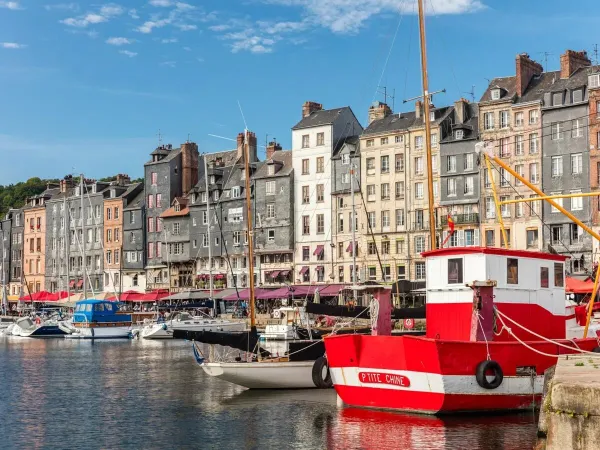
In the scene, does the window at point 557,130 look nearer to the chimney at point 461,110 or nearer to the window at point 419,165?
the chimney at point 461,110

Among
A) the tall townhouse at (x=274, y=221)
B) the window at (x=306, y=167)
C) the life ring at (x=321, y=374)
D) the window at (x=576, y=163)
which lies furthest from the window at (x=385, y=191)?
the life ring at (x=321, y=374)

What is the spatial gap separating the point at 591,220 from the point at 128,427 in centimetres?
4931

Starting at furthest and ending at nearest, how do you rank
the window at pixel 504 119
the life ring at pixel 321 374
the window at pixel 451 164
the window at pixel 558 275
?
1. the window at pixel 451 164
2. the window at pixel 504 119
3. the life ring at pixel 321 374
4. the window at pixel 558 275

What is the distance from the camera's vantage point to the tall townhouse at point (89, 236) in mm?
111000

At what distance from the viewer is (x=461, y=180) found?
252ft

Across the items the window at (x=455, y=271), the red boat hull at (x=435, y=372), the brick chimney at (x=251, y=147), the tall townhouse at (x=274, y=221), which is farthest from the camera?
the brick chimney at (x=251, y=147)

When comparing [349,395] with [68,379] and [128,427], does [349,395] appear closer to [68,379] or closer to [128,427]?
[128,427]

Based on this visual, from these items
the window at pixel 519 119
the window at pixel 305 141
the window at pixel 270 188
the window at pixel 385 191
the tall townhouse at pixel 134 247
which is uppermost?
the window at pixel 305 141

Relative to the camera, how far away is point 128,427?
26.3 metres

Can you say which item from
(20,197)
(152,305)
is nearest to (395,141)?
(152,305)

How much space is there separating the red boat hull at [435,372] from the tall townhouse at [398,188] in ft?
176

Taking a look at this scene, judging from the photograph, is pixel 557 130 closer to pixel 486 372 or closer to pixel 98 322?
pixel 98 322

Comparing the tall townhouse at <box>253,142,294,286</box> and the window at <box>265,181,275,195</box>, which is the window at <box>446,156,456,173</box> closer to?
the tall townhouse at <box>253,142,294,286</box>

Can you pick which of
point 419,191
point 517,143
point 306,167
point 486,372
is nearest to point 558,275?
point 486,372
